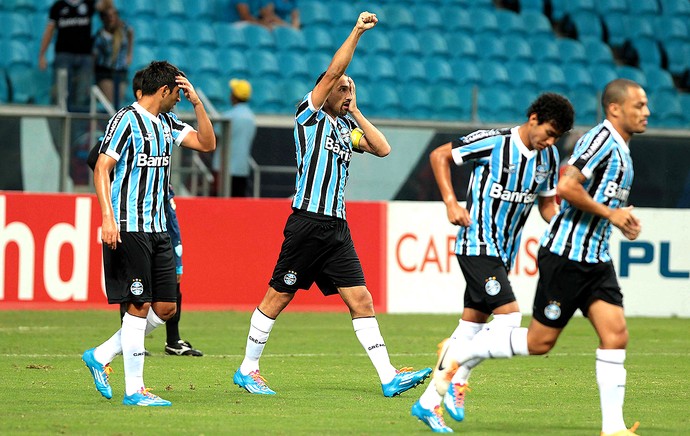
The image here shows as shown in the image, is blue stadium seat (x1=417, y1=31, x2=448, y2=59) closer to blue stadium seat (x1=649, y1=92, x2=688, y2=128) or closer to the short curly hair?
blue stadium seat (x1=649, y1=92, x2=688, y2=128)

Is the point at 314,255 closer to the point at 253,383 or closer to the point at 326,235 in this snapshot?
the point at 326,235

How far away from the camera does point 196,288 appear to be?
14109mm

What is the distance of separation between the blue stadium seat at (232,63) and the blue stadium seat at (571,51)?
555cm

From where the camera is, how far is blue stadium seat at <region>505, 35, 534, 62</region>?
2061 centimetres

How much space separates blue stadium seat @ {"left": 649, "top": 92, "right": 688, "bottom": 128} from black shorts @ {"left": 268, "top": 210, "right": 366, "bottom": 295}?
12212 millimetres

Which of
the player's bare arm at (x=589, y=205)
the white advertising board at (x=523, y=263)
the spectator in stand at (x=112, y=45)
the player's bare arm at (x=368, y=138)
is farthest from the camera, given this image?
the spectator in stand at (x=112, y=45)

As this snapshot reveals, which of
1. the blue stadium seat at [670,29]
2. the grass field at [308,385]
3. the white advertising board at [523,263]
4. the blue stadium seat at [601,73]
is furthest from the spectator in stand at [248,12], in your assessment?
the grass field at [308,385]

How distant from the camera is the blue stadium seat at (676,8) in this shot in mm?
21953

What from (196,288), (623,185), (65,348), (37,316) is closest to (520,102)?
(196,288)

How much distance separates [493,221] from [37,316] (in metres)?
7.76

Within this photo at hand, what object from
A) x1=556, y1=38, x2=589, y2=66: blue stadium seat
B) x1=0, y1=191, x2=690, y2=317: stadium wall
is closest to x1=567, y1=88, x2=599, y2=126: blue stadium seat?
x1=0, y1=191, x2=690, y2=317: stadium wall

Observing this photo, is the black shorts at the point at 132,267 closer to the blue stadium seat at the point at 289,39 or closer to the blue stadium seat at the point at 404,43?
the blue stadium seat at the point at 289,39

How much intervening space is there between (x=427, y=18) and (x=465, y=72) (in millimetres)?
1370

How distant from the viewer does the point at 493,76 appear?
20.0 metres
